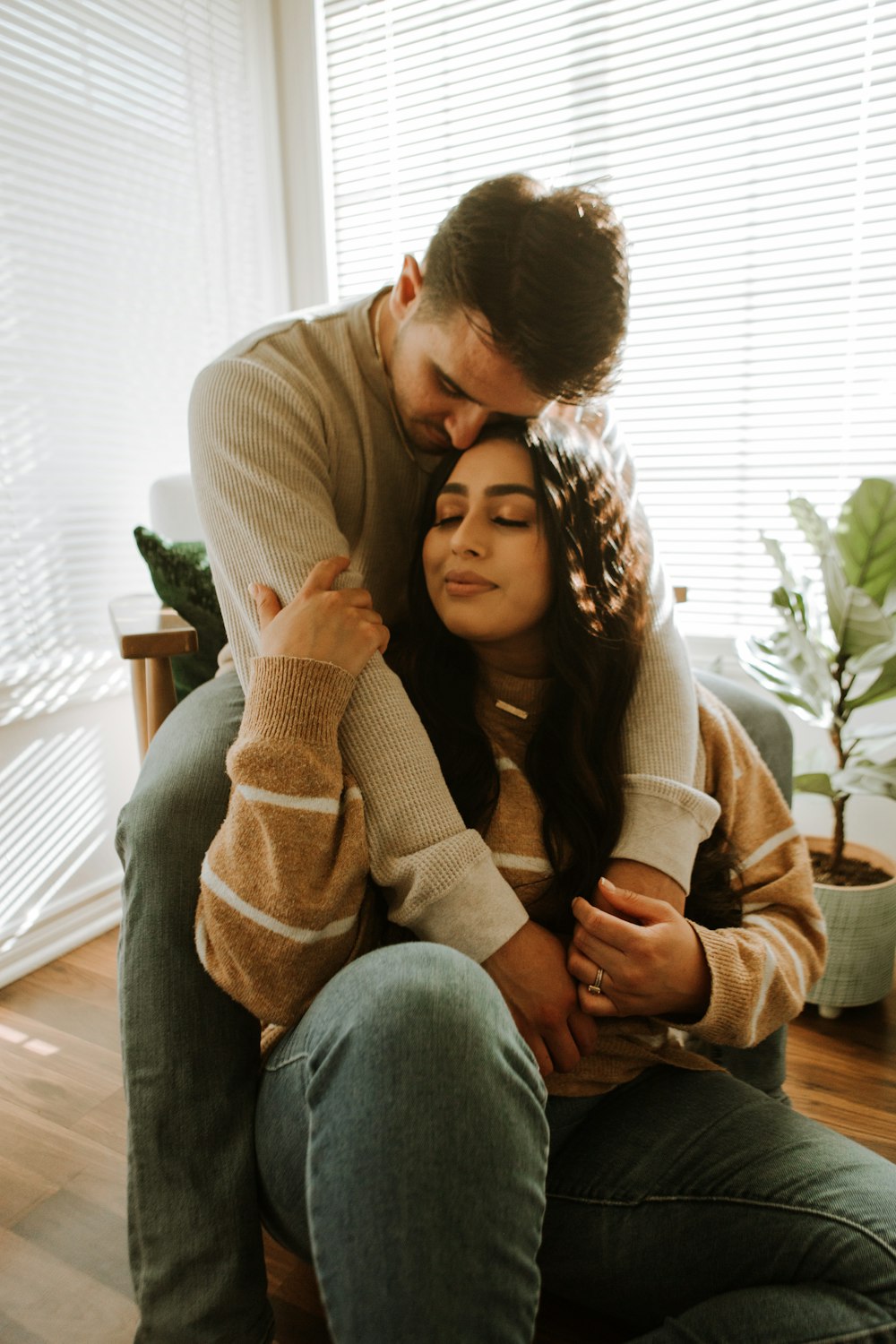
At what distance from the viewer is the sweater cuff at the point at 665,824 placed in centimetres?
88

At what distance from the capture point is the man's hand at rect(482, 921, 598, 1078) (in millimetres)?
790

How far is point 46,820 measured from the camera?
1747mm

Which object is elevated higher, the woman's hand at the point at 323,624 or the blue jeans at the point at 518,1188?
the woman's hand at the point at 323,624

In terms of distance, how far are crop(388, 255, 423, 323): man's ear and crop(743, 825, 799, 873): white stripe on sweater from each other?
2.31 feet

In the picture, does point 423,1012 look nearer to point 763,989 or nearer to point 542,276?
point 763,989

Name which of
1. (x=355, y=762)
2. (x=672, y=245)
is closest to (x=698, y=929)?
(x=355, y=762)

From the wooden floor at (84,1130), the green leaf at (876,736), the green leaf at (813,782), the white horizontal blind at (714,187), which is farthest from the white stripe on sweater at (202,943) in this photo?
the white horizontal blind at (714,187)

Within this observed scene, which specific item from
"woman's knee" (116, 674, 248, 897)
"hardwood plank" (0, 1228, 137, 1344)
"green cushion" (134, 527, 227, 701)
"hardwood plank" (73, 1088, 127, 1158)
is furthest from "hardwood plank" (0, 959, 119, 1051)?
"woman's knee" (116, 674, 248, 897)

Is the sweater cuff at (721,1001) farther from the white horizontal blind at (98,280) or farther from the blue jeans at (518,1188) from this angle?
the white horizontal blind at (98,280)

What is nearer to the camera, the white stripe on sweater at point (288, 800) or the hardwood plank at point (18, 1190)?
the white stripe on sweater at point (288, 800)

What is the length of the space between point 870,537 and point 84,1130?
1450mm

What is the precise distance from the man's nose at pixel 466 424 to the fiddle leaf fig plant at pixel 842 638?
2.23ft

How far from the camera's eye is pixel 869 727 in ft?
5.00

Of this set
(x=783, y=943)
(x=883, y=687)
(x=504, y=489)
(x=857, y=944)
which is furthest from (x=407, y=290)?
(x=857, y=944)
